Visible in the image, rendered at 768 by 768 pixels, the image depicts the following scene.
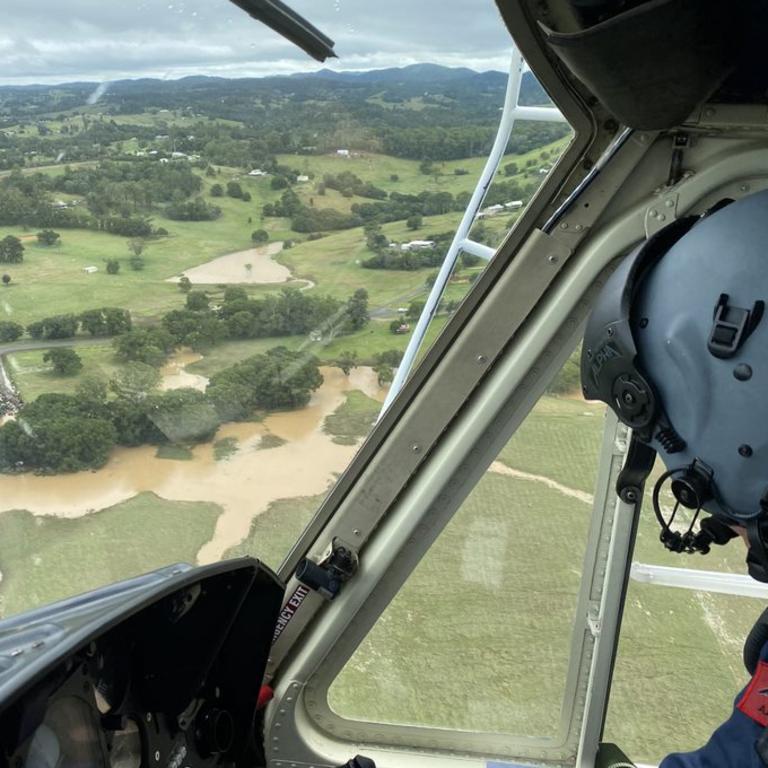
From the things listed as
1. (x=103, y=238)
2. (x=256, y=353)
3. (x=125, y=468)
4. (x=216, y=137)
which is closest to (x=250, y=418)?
(x=256, y=353)

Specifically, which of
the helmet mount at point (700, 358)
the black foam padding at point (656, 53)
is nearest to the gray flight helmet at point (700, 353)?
the helmet mount at point (700, 358)

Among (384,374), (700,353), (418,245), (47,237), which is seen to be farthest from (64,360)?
(700,353)

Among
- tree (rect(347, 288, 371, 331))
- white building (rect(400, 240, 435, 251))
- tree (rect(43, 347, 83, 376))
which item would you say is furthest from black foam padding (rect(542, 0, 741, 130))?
tree (rect(43, 347, 83, 376))

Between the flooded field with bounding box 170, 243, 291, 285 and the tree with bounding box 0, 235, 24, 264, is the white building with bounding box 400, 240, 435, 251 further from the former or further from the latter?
the tree with bounding box 0, 235, 24, 264

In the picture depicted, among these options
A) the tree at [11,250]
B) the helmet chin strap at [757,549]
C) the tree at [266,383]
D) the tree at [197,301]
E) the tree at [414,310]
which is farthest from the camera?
the tree at [414,310]

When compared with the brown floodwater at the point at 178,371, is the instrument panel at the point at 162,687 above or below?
below

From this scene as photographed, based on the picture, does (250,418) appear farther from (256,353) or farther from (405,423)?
(405,423)

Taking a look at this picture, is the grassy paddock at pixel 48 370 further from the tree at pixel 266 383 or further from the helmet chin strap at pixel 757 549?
the helmet chin strap at pixel 757 549
